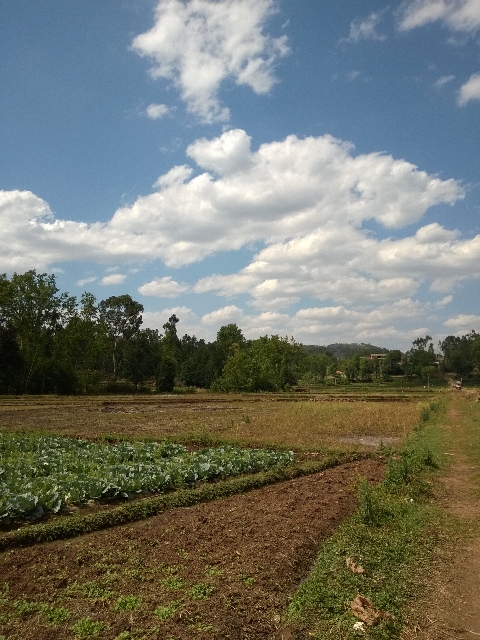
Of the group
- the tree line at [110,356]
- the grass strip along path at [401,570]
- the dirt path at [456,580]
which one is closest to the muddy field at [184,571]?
the grass strip along path at [401,570]

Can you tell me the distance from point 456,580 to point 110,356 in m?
82.9

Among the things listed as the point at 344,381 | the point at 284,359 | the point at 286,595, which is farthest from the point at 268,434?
the point at 344,381

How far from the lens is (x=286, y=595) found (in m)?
6.09

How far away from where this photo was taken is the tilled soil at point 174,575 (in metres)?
5.22

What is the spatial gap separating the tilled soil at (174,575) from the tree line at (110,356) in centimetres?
4911

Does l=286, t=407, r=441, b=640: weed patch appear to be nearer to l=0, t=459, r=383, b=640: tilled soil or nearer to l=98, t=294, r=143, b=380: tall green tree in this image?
l=0, t=459, r=383, b=640: tilled soil

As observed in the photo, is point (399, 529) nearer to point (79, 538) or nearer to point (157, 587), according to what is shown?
point (157, 587)

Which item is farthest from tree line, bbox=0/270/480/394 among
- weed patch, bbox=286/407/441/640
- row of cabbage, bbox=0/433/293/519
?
weed patch, bbox=286/407/441/640

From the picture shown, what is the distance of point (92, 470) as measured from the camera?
12547mm

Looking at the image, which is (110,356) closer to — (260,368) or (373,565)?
(260,368)

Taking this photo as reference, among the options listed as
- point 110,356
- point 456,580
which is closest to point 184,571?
point 456,580

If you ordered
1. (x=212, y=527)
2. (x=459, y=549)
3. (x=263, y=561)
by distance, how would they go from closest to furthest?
1. (x=263, y=561)
2. (x=459, y=549)
3. (x=212, y=527)

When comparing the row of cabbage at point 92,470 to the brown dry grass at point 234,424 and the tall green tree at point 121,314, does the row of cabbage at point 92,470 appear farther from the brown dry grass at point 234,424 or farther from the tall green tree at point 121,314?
the tall green tree at point 121,314

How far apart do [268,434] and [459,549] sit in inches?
604
